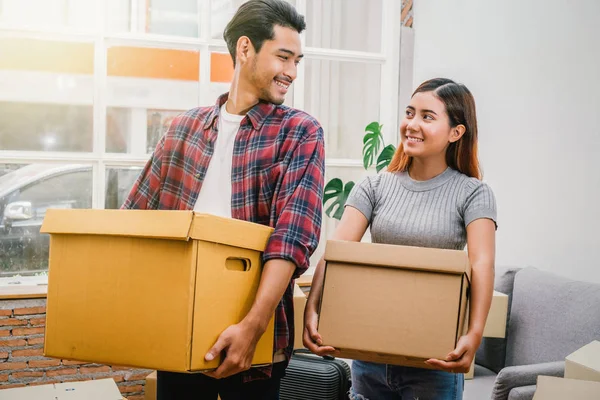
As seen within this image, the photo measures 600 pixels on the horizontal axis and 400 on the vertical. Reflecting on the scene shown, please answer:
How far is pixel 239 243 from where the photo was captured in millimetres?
1115

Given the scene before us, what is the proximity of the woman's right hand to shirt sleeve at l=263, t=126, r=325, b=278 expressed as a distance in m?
0.14

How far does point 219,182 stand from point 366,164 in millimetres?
2016

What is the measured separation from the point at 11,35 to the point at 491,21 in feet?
7.44

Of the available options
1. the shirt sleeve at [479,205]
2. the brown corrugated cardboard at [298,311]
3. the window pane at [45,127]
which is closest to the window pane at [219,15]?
the window pane at [45,127]

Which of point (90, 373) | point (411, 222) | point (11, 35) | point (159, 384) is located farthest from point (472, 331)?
point (11, 35)

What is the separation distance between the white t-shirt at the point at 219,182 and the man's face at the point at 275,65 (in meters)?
0.10

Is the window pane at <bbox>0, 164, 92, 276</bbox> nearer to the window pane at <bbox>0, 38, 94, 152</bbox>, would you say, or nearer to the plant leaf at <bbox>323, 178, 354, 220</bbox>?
Result: the window pane at <bbox>0, 38, 94, 152</bbox>

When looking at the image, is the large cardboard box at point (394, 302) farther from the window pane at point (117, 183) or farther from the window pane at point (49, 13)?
the window pane at point (49, 13)

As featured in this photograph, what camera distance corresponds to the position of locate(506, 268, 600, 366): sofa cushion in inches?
88.4

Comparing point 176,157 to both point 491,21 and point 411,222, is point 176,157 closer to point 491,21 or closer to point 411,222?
point 411,222

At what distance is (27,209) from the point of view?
9.26 feet

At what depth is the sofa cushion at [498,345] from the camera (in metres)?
2.65

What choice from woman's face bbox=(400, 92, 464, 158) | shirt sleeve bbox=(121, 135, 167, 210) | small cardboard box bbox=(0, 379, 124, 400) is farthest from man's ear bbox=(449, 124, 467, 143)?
small cardboard box bbox=(0, 379, 124, 400)

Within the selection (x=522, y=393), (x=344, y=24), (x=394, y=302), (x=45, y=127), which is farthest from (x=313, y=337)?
(x=344, y=24)
